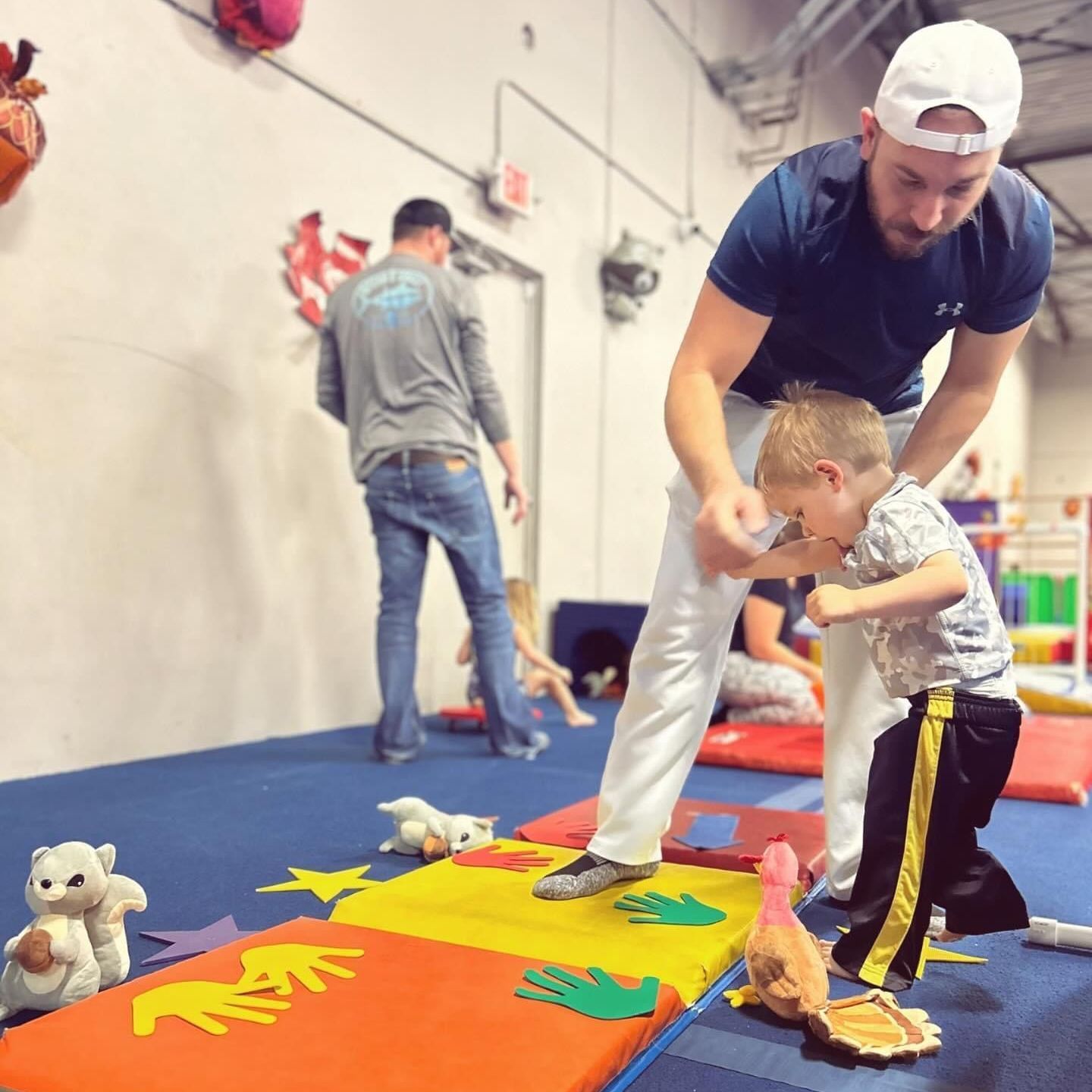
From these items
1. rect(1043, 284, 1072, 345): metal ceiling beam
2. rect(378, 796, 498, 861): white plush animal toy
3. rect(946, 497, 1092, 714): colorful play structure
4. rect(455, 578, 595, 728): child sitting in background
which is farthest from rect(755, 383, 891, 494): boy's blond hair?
rect(1043, 284, 1072, 345): metal ceiling beam

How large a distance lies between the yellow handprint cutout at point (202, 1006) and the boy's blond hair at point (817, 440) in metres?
0.91

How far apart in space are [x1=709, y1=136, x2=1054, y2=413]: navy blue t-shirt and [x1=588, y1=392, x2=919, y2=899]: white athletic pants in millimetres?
224

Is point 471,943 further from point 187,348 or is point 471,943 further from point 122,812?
point 187,348

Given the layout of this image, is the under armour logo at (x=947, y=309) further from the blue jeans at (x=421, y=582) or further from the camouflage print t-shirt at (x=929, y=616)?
the blue jeans at (x=421, y=582)

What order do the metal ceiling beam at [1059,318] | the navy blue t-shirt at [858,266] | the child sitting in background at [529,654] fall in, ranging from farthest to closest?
the metal ceiling beam at [1059,318]
the child sitting in background at [529,654]
the navy blue t-shirt at [858,266]

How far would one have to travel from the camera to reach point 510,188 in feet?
15.4

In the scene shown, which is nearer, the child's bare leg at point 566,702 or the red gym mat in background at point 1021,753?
the red gym mat in background at point 1021,753

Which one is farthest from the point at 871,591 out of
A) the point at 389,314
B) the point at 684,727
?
the point at 389,314

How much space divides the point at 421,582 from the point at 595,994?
2.19 meters

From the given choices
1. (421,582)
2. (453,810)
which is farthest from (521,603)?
(453,810)

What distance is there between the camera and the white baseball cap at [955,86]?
1307 mm

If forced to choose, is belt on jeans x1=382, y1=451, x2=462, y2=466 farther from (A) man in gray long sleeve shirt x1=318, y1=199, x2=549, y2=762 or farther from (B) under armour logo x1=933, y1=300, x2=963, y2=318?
(B) under armour logo x1=933, y1=300, x2=963, y2=318

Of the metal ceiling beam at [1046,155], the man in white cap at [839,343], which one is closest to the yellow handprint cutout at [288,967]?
the man in white cap at [839,343]

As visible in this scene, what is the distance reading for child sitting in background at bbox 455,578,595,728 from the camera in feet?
13.4
